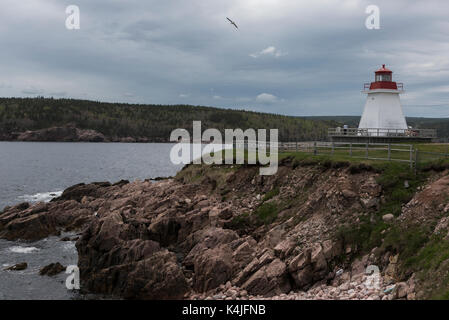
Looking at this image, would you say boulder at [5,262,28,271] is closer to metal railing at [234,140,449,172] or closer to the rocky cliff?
the rocky cliff

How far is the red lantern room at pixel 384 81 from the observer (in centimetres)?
3959

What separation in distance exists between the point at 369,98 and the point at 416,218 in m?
24.4

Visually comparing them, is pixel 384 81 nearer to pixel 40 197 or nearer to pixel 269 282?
pixel 269 282

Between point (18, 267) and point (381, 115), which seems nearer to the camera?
point (18, 267)

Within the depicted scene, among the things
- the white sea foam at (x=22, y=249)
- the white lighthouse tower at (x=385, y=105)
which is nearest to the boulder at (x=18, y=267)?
the white sea foam at (x=22, y=249)

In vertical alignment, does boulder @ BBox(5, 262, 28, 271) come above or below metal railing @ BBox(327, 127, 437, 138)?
below

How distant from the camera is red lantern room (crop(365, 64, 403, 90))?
1559 inches

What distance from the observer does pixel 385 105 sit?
39562 mm

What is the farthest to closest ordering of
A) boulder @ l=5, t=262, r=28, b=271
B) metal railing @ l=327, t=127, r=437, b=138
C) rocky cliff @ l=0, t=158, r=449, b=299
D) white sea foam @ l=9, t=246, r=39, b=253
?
metal railing @ l=327, t=127, r=437, b=138 → white sea foam @ l=9, t=246, r=39, b=253 → boulder @ l=5, t=262, r=28, b=271 → rocky cliff @ l=0, t=158, r=449, b=299

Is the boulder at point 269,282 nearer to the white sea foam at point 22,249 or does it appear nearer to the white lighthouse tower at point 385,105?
the white sea foam at point 22,249

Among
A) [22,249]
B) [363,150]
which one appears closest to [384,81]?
[363,150]

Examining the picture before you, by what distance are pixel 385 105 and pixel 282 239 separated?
23.1 m

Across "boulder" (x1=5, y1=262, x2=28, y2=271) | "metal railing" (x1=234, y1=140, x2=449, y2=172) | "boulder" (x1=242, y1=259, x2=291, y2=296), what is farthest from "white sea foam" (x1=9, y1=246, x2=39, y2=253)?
"metal railing" (x1=234, y1=140, x2=449, y2=172)
